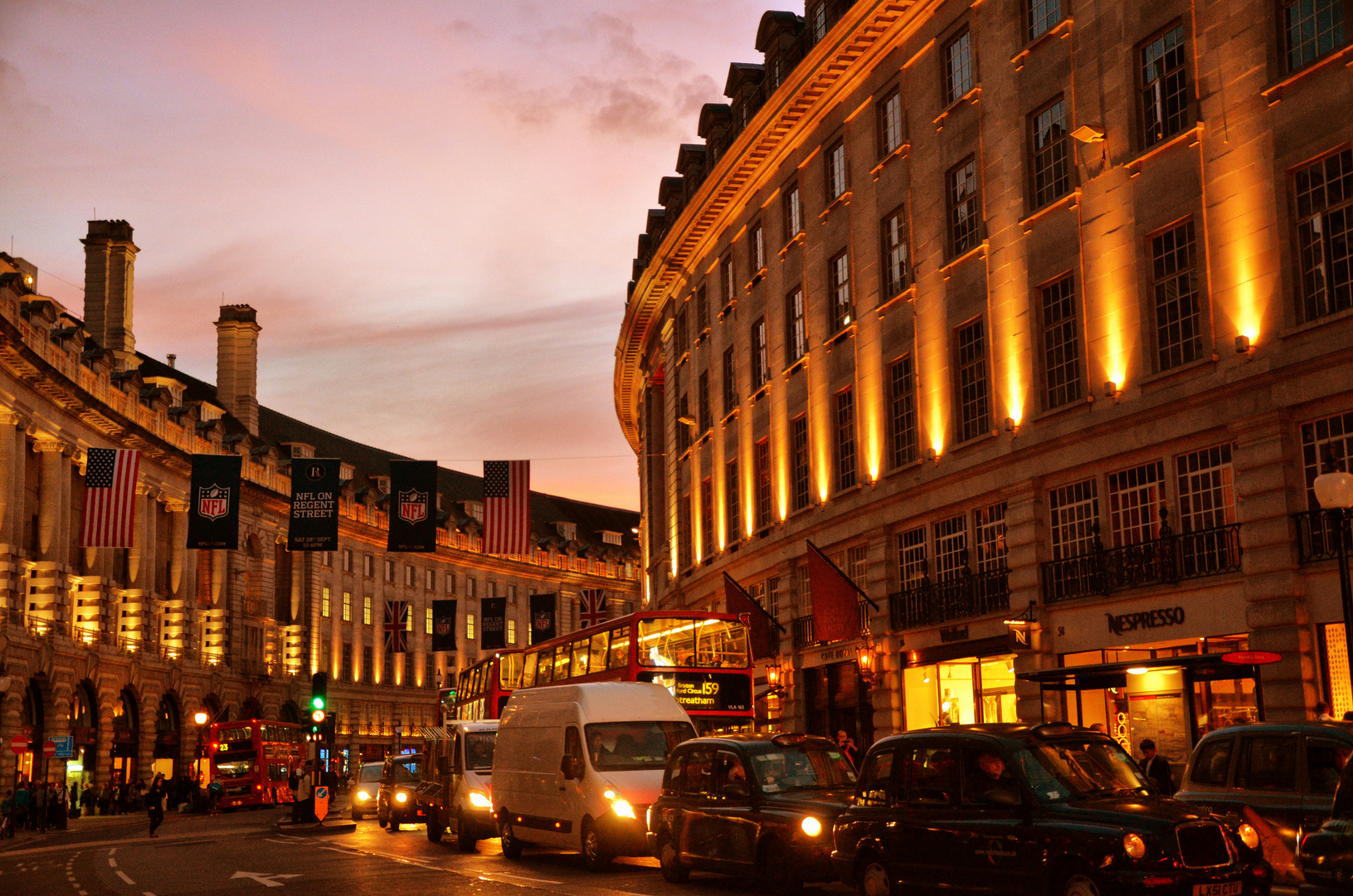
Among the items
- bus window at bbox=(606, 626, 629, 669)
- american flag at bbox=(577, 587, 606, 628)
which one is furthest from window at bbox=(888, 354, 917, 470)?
american flag at bbox=(577, 587, 606, 628)

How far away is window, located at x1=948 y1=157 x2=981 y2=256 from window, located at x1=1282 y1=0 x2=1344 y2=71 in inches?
329

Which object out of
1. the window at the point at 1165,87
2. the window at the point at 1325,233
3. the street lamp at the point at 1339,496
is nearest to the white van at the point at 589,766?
the street lamp at the point at 1339,496

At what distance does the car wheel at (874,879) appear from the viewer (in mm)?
14875

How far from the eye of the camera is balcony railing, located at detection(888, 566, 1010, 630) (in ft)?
99.1

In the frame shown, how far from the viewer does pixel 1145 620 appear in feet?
84.6

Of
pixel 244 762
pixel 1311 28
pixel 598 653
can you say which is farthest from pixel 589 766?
pixel 244 762

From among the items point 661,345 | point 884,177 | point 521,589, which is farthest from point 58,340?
point 521,589

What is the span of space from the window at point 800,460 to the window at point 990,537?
331 inches

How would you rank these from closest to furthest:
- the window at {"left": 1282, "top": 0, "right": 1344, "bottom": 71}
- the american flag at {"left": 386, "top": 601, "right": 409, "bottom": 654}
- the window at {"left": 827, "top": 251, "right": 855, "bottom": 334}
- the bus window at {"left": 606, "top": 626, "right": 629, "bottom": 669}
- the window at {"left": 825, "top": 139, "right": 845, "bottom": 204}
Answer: the window at {"left": 1282, "top": 0, "right": 1344, "bottom": 71}, the bus window at {"left": 606, "top": 626, "right": 629, "bottom": 669}, the window at {"left": 827, "top": 251, "right": 855, "bottom": 334}, the window at {"left": 825, "top": 139, "right": 845, "bottom": 204}, the american flag at {"left": 386, "top": 601, "right": 409, "bottom": 654}

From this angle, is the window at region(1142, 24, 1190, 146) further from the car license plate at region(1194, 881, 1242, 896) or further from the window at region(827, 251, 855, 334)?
the car license plate at region(1194, 881, 1242, 896)

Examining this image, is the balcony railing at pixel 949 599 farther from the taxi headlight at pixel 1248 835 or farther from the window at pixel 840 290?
the taxi headlight at pixel 1248 835

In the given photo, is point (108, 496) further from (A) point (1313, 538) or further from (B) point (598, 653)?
(A) point (1313, 538)

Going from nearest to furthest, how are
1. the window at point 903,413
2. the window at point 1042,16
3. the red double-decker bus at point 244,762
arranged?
1. the window at point 1042,16
2. the window at point 903,413
3. the red double-decker bus at point 244,762

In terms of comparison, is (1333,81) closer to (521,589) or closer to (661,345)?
(661,345)
